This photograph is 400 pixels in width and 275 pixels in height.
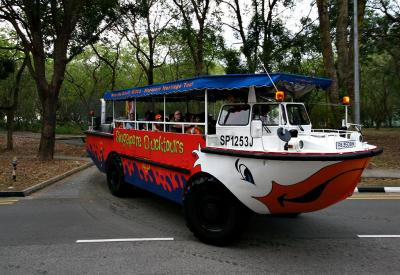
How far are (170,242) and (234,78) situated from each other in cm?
254

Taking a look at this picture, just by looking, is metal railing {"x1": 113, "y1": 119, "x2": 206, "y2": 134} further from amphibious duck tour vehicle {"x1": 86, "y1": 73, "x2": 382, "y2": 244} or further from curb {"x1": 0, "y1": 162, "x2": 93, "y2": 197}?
curb {"x1": 0, "y1": 162, "x2": 93, "y2": 197}

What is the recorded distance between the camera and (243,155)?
5.60 m

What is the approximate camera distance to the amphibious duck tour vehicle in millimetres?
5293

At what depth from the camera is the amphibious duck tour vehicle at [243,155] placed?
5.29 meters

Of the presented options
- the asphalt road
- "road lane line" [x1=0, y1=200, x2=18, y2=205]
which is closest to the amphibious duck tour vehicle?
the asphalt road

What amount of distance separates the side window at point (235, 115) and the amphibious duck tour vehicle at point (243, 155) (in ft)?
0.05

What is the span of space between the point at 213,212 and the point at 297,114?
205cm

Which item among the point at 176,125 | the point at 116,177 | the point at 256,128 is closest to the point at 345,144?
the point at 256,128

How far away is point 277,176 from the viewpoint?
17.5 feet

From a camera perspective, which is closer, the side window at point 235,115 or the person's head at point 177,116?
the side window at point 235,115

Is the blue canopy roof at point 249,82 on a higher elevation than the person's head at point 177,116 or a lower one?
higher

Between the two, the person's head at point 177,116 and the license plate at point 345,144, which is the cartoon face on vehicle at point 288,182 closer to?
the license plate at point 345,144

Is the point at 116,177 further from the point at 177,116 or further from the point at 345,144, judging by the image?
the point at 345,144

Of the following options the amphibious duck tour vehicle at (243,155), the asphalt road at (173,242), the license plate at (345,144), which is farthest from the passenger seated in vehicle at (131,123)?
the license plate at (345,144)
